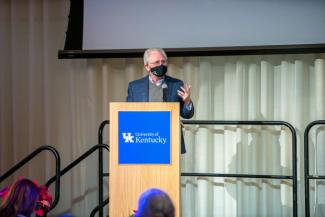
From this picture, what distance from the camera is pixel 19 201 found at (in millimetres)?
1966

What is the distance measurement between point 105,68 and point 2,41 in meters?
1.25

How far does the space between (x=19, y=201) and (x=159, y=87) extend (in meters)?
1.56

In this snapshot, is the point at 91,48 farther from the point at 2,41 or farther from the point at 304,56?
the point at 304,56

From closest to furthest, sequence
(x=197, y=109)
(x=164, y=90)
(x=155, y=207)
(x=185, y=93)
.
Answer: (x=155, y=207) → (x=185, y=93) → (x=164, y=90) → (x=197, y=109)

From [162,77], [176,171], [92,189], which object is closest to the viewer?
[176,171]

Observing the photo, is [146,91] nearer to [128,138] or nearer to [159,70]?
[159,70]

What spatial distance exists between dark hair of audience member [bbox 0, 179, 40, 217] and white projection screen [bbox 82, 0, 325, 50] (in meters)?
3.05

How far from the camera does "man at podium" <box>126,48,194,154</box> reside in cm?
327

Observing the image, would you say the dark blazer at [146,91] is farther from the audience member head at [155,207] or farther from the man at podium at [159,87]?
the audience member head at [155,207]

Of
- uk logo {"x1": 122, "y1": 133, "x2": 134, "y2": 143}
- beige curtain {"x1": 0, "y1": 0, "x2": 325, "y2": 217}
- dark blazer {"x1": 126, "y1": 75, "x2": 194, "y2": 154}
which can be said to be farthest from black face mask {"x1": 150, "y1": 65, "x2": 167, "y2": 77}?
beige curtain {"x1": 0, "y1": 0, "x2": 325, "y2": 217}

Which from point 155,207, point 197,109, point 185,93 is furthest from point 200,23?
point 155,207

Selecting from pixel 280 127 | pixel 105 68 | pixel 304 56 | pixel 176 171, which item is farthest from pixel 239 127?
pixel 176 171

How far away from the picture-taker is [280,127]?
4840mm

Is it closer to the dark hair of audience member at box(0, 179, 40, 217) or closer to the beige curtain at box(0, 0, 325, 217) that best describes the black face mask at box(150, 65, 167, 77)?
the dark hair of audience member at box(0, 179, 40, 217)
